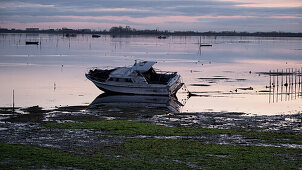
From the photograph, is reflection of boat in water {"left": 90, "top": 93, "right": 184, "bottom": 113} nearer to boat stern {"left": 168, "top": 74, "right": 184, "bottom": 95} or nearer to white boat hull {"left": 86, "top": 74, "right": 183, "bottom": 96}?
white boat hull {"left": 86, "top": 74, "right": 183, "bottom": 96}

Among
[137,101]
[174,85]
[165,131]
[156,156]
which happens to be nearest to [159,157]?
[156,156]

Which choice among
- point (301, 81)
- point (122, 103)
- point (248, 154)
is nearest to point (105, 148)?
point (248, 154)

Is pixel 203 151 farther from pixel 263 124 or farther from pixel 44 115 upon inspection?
pixel 44 115

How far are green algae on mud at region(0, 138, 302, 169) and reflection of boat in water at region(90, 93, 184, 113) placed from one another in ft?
52.2

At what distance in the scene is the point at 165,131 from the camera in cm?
1933

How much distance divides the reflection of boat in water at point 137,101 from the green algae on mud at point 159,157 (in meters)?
15.9

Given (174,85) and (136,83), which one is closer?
(136,83)

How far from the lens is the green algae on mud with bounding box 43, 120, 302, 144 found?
59.9 feet

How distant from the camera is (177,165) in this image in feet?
43.7

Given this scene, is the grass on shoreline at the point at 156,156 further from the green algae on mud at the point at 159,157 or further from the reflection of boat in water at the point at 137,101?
the reflection of boat in water at the point at 137,101

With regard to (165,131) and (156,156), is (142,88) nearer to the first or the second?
(165,131)

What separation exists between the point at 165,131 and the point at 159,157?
16.3 feet

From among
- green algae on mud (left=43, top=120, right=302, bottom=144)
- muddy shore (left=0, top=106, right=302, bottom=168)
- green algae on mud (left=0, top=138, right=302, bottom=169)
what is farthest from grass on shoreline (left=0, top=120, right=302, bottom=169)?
muddy shore (left=0, top=106, right=302, bottom=168)

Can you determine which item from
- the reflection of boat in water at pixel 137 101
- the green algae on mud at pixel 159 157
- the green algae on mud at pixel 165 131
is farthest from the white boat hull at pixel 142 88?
the green algae on mud at pixel 159 157
